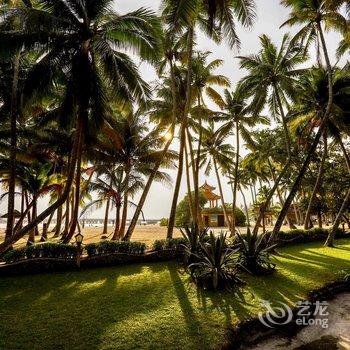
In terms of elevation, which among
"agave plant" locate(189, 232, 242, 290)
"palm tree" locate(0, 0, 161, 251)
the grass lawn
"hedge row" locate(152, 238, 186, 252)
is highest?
"palm tree" locate(0, 0, 161, 251)

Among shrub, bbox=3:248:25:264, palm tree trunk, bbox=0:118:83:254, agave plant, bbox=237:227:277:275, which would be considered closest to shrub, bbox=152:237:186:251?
agave plant, bbox=237:227:277:275

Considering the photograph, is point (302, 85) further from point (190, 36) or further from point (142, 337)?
point (142, 337)

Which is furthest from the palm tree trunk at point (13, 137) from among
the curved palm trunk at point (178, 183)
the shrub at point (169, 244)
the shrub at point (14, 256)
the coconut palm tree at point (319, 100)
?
the coconut palm tree at point (319, 100)

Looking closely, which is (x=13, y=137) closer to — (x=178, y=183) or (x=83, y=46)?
(x=83, y=46)

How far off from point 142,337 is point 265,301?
341cm

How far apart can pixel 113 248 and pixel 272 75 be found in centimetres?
1357

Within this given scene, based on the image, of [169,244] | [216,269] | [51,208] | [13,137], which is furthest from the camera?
[13,137]

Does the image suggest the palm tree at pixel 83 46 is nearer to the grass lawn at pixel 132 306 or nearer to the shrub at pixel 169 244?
the grass lawn at pixel 132 306

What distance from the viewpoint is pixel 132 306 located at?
23.9 ft

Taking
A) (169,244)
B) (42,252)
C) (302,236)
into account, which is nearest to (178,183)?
(169,244)

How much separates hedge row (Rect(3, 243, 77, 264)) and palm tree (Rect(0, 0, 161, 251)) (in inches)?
37.5

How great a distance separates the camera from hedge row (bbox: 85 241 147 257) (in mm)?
11133

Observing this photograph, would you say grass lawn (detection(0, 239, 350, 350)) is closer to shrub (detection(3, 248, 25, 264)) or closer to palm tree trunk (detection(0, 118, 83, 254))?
shrub (detection(3, 248, 25, 264))

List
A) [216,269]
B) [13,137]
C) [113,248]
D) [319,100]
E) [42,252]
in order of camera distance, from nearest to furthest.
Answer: [216,269] < [42,252] < [113,248] < [13,137] < [319,100]
